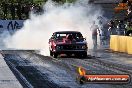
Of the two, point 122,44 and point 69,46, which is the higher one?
point 69,46

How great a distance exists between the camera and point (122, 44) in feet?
96.9

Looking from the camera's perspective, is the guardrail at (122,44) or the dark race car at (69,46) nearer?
the dark race car at (69,46)

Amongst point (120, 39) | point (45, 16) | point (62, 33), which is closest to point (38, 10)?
point (45, 16)

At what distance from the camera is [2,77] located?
12531 mm

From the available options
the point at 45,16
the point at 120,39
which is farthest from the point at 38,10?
the point at 120,39

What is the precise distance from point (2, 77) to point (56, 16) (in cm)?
3116

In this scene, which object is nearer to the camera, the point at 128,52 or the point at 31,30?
the point at 128,52

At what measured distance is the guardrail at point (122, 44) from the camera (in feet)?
92.1

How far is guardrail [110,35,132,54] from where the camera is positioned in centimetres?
2806

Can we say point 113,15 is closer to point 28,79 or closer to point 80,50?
point 80,50

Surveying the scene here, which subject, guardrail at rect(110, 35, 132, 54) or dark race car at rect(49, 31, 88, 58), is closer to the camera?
Answer: dark race car at rect(49, 31, 88, 58)

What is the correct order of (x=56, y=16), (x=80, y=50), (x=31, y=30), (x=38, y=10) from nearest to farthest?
(x=80, y=50) → (x=31, y=30) → (x=56, y=16) → (x=38, y=10)

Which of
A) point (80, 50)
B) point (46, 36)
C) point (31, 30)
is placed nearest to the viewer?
point (80, 50)

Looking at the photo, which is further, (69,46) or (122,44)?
(122,44)
